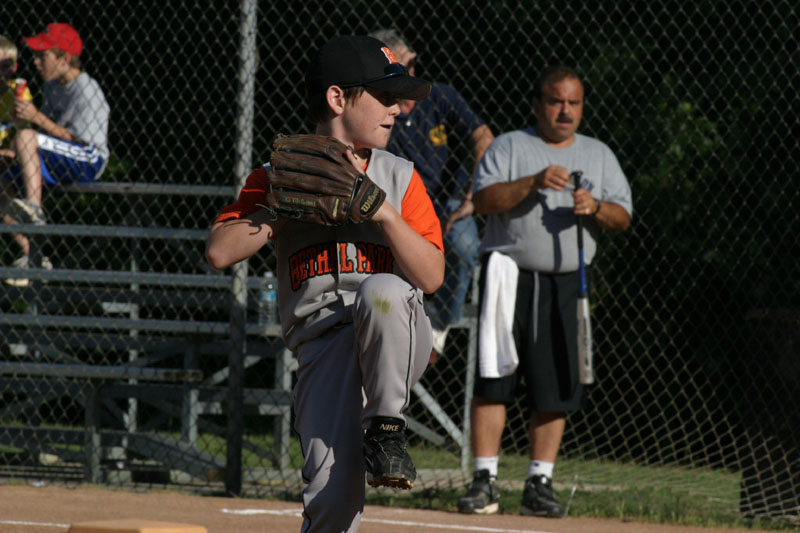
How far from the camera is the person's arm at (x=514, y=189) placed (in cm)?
563

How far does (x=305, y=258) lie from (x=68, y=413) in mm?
7809

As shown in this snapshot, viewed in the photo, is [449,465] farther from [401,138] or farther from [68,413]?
[68,413]

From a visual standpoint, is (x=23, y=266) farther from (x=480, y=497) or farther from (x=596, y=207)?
(x=596, y=207)

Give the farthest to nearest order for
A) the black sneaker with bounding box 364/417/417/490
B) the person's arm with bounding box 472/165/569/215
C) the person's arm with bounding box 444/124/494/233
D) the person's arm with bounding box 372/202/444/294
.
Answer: the person's arm with bounding box 444/124/494/233 → the person's arm with bounding box 472/165/569/215 → the person's arm with bounding box 372/202/444/294 → the black sneaker with bounding box 364/417/417/490

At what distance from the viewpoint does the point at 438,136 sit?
6.53m

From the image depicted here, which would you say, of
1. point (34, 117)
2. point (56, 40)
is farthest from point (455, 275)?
point (56, 40)

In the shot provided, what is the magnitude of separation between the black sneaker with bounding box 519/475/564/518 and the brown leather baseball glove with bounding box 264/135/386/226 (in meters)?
3.19

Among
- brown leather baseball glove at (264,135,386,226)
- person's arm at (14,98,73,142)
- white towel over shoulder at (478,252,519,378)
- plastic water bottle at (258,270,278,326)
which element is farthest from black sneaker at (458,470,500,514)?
person's arm at (14,98,73,142)

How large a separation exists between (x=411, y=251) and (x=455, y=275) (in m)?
3.90

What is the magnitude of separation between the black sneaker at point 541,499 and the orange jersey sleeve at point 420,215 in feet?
9.32

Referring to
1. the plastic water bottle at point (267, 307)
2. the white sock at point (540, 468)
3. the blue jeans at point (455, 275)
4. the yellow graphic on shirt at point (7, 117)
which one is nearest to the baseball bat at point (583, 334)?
the white sock at point (540, 468)

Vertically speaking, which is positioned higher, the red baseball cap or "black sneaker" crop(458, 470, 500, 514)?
the red baseball cap

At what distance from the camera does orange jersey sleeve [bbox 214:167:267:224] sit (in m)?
3.17

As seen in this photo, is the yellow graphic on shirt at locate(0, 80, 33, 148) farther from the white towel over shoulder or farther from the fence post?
the white towel over shoulder
